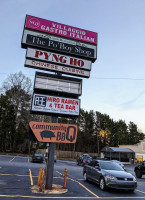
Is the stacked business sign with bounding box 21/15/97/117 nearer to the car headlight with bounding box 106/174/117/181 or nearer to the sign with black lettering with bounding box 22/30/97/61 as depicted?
the sign with black lettering with bounding box 22/30/97/61

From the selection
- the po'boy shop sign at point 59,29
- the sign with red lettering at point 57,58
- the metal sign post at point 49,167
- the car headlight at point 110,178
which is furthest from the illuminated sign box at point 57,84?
the car headlight at point 110,178

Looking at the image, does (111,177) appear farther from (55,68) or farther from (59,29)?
(59,29)

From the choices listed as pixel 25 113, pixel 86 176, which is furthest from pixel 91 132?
pixel 86 176

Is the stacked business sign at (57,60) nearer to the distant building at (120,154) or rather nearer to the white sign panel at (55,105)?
the white sign panel at (55,105)

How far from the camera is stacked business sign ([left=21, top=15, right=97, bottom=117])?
10164 mm

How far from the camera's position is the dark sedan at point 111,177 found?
931cm

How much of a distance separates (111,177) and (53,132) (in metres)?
3.73

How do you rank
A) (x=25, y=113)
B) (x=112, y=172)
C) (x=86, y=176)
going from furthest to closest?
1. (x=25, y=113)
2. (x=86, y=176)
3. (x=112, y=172)

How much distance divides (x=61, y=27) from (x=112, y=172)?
358 inches

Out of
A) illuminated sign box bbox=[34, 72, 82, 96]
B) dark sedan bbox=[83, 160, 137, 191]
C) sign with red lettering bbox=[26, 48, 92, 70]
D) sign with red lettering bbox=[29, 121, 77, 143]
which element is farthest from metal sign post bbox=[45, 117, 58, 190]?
sign with red lettering bbox=[26, 48, 92, 70]

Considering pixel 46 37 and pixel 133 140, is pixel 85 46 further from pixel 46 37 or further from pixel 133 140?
pixel 133 140

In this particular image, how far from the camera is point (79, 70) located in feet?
36.9

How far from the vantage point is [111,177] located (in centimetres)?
943

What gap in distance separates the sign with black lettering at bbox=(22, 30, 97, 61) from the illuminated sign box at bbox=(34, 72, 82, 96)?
170 centimetres
